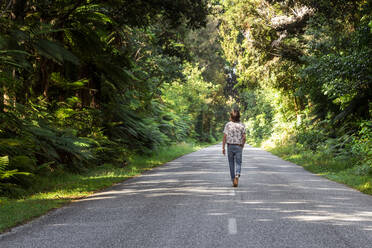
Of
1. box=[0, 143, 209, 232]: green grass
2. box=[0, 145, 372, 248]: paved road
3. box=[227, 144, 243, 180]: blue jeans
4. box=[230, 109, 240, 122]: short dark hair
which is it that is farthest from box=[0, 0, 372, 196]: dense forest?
box=[227, 144, 243, 180]: blue jeans

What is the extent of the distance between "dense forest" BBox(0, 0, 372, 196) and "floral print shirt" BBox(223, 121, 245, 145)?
3378mm

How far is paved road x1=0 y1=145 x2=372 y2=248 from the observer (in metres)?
5.81

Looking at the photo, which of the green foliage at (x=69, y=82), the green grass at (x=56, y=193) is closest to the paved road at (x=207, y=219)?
the green grass at (x=56, y=193)

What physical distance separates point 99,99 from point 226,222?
32.2ft

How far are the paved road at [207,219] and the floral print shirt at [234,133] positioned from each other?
142 centimetres

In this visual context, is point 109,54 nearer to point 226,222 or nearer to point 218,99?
point 226,222

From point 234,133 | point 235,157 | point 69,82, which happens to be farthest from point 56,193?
point 234,133

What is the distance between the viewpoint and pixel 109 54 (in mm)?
13344

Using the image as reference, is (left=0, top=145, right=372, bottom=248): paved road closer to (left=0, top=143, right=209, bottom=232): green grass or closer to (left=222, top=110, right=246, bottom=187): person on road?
(left=0, top=143, right=209, bottom=232): green grass

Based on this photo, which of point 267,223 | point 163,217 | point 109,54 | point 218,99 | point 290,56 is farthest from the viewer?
point 218,99

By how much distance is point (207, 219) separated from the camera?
722 cm

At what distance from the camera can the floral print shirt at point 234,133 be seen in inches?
471

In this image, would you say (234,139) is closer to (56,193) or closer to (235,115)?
(235,115)

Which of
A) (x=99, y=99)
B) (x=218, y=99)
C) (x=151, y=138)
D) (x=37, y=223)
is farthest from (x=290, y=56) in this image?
(x=218, y=99)
